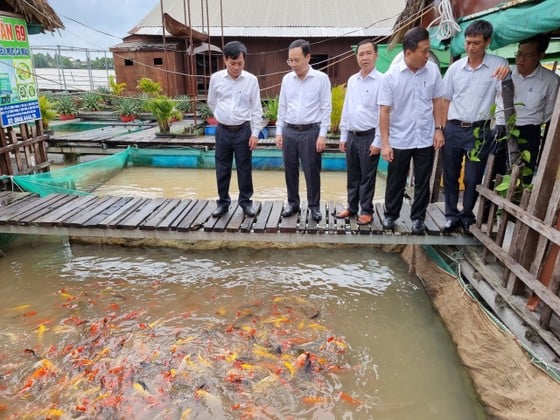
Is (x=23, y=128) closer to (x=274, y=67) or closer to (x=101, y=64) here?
(x=274, y=67)

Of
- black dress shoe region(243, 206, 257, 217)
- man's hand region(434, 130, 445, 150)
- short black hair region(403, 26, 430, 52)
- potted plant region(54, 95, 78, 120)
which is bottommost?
black dress shoe region(243, 206, 257, 217)

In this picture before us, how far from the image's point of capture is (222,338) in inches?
147

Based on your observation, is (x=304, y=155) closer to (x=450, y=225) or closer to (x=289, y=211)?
(x=289, y=211)

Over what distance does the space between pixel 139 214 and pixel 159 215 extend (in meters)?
0.25

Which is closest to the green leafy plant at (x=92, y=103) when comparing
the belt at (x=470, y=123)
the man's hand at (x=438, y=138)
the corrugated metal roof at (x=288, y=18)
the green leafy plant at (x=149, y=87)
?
the green leafy plant at (x=149, y=87)

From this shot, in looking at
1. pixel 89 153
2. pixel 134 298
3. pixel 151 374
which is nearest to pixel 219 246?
pixel 134 298

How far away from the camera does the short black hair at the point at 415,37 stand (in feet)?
10.5

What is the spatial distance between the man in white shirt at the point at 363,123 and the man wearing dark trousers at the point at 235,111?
91 centimetres

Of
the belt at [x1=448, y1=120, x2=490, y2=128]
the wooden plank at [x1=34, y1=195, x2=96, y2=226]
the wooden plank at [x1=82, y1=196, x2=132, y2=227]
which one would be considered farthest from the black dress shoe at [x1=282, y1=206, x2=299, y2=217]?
the wooden plank at [x1=34, y1=195, x2=96, y2=226]

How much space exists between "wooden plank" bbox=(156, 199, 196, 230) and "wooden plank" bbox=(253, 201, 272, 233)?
2.84ft

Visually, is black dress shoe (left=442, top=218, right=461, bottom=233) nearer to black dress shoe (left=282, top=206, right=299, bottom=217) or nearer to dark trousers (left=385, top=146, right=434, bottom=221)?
dark trousers (left=385, top=146, right=434, bottom=221)

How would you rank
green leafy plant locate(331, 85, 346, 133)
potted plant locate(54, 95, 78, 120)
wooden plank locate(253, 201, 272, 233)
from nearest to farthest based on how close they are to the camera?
wooden plank locate(253, 201, 272, 233), green leafy plant locate(331, 85, 346, 133), potted plant locate(54, 95, 78, 120)

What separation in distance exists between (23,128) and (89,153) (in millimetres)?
4057

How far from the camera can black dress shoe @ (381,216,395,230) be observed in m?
4.06
